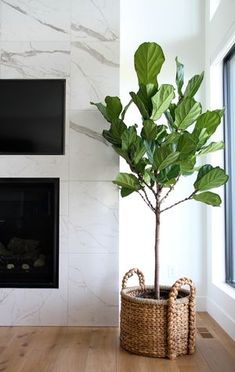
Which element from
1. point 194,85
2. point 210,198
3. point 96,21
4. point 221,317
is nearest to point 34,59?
point 96,21

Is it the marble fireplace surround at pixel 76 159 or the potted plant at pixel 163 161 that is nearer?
the potted plant at pixel 163 161

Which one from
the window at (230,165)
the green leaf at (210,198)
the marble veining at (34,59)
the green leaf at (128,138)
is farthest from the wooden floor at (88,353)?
the marble veining at (34,59)

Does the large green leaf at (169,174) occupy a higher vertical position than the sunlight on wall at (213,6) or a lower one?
lower

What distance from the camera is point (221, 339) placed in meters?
2.33

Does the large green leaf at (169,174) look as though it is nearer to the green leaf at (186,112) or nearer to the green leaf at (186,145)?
the green leaf at (186,145)

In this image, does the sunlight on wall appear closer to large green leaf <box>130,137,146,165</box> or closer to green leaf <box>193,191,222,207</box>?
large green leaf <box>130,137,146,165</box>

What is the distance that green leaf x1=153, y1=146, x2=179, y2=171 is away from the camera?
6.43 feet

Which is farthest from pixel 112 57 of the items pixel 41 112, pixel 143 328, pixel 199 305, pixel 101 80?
pixel 199 305

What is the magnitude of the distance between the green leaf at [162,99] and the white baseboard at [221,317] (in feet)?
4.92

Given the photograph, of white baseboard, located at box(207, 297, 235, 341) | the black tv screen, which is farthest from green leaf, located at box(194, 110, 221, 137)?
white baseboard, located at box(207, 297, 235, 341)

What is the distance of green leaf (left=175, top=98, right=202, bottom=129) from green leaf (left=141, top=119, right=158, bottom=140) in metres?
0.17

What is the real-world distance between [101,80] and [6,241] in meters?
1.49

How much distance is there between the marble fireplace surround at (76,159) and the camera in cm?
262

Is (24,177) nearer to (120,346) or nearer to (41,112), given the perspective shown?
(41,112)
